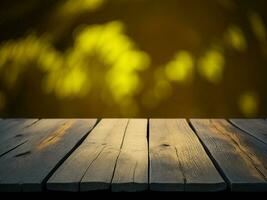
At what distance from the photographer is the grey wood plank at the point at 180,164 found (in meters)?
1.46

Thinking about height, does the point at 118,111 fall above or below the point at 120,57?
below

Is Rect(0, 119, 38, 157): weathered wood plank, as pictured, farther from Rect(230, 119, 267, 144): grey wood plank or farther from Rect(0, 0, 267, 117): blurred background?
Rect(230, 119, 267, 144): grey wood plank

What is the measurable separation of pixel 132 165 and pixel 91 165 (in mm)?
→ 159

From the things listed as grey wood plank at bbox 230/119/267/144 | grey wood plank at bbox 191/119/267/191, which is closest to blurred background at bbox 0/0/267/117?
grey wood plank at bbox 230/119/267/144

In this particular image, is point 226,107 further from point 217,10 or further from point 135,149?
point 135,149

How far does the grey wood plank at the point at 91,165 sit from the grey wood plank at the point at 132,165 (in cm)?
3

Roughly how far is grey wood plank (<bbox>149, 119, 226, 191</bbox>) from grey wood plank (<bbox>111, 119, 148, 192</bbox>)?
31 millimetres

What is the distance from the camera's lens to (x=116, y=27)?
12.3ft

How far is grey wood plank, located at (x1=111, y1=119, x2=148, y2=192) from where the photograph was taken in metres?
1.47

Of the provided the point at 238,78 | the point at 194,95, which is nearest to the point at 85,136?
the point at 194,95

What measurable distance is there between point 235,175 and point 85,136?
3.10 feet

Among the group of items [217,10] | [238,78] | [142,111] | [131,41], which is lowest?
[142,111]

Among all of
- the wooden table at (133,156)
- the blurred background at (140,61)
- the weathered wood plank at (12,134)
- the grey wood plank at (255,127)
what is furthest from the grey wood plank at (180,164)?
the blurred background at (140,61)

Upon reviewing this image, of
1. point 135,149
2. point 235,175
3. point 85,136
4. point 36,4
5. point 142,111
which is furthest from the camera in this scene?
point 36,4
